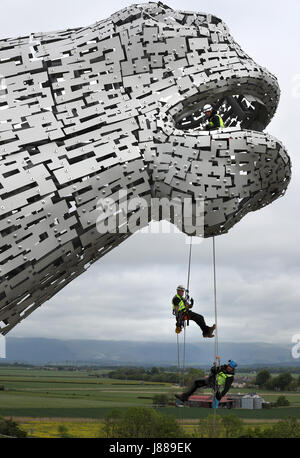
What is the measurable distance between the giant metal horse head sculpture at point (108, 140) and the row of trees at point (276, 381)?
4738cm

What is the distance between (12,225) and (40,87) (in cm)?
315

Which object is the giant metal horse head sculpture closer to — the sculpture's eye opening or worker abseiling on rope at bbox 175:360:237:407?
the sculpture's eye opening

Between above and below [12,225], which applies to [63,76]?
above

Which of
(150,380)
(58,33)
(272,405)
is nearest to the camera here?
(58,33)

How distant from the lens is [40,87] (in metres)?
12.0

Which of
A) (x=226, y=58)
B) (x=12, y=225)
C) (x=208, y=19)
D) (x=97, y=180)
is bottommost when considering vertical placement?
(x=12, y=225)

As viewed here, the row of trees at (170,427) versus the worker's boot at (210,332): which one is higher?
the worker's boot at (210,332)

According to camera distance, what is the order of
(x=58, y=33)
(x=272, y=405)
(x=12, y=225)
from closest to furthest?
(x=12, y=225)
(x=58, y=33)
(x=272, y=405)

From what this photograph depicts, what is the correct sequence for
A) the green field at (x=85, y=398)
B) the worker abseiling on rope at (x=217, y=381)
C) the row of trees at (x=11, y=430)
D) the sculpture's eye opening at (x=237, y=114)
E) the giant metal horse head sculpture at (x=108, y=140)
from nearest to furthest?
1. the giant metal horse head sculpture at (x=108, y=140)
2. the worker abseiling on rope at (x=217, y=381)
3. the sculpture's eye opening at (x=237, y=114)
4. the row of trees at (x=11, y=430)
5. the green field at (x=85, y=398)

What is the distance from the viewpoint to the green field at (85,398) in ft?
171
